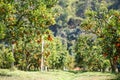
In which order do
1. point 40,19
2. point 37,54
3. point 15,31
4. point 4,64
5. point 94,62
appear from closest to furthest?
point 40,19, point 15,31, point 37,54, point 4,64, point 94,62

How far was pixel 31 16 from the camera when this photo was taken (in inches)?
1307

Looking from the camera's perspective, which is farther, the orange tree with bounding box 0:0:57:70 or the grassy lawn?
the grassy lawn

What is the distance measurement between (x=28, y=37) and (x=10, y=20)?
3.61 m

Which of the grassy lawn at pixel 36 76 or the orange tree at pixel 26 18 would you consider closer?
the orange tree at pixel 26 18

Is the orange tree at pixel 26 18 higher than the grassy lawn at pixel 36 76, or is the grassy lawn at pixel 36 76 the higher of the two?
the orange tree at pixel 26 18

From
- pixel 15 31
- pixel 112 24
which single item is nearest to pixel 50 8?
pixel 15 31

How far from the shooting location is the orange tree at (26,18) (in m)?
32.4

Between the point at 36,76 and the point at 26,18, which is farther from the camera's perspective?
the point at 36,76

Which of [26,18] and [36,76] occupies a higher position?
[26,18]

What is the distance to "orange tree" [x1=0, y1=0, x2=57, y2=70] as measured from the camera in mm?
32438

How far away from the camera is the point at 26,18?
34406mm

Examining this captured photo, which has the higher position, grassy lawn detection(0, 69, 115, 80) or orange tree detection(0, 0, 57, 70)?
orange tree detection(0, 0, 57, 70)

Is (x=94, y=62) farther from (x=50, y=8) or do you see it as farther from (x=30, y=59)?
(x=50, y=8)

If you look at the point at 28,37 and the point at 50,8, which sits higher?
the point at 50,8
